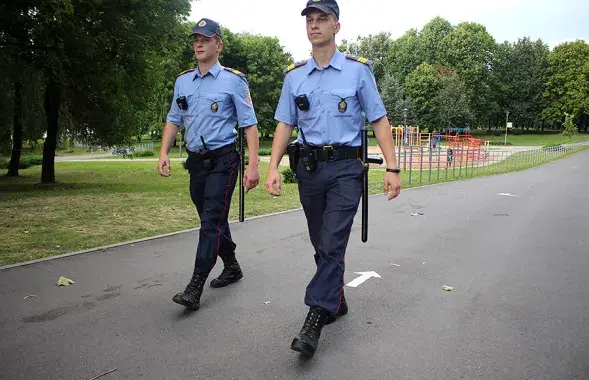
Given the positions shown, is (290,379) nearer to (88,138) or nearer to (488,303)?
(488,303)

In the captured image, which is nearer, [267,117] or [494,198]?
[494,198]

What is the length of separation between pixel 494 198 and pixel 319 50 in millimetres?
10832

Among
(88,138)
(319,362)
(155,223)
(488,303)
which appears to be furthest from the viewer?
(88,138)

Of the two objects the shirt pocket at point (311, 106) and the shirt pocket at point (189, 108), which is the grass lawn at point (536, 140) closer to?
the shirt pocket at point (189, 108)

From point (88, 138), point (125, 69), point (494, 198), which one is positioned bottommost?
point (494, 198)

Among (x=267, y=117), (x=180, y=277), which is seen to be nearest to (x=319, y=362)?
(x=180, y=277)

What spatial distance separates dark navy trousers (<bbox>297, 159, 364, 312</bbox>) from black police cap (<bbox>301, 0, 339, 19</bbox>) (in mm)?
995

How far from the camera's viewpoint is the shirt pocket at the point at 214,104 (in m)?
4.33

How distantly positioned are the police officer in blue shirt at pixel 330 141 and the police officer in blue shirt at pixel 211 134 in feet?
2.54

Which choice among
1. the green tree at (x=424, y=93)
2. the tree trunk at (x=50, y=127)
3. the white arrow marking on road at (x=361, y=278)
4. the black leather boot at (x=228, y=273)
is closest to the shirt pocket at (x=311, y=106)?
the black leather boot at (x=228, y=273)

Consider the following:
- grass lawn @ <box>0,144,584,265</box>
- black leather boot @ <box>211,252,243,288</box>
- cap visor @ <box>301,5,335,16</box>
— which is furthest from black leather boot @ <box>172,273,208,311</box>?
grass lawn @ <box>0,144,584,265</box>

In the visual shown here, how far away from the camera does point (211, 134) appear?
4.36 meters

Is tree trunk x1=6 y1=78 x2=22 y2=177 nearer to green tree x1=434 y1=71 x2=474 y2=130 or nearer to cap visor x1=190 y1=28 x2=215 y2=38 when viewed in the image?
cap visor x1=190 y1=28 x2=215 y2=38

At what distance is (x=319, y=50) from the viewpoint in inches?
141
